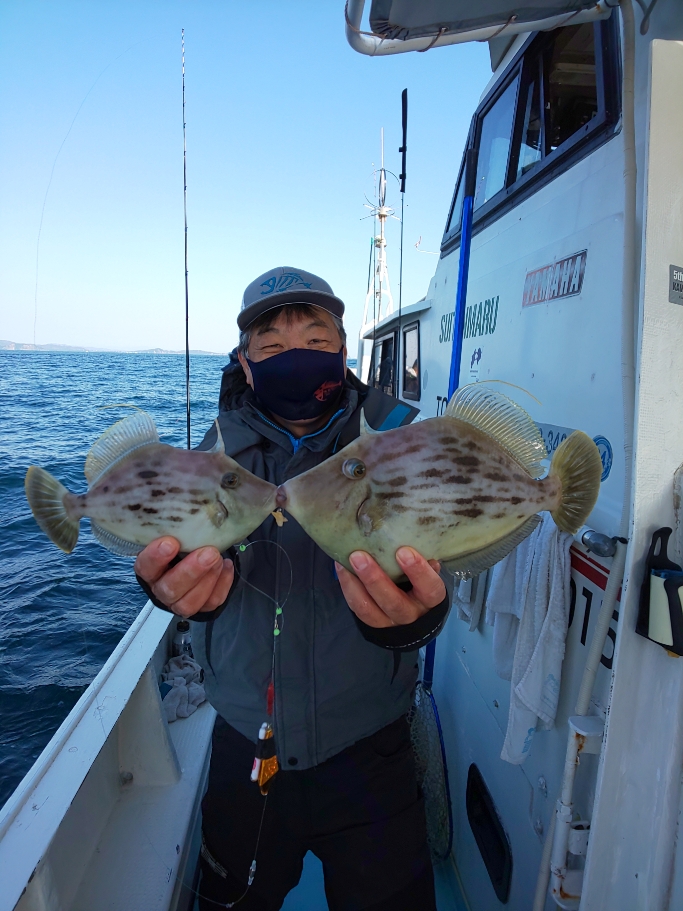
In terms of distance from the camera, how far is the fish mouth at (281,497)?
1.46 meters

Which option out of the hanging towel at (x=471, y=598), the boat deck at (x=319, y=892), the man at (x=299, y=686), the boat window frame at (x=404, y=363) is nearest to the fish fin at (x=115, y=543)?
the man at (x=299, y=686)

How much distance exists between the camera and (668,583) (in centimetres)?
141

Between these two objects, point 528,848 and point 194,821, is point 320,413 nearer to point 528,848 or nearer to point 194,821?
point 528,848

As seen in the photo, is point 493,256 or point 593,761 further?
point 493,256

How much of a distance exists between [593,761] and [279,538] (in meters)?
1.41

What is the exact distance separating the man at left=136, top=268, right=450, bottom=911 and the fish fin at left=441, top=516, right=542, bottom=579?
584mm

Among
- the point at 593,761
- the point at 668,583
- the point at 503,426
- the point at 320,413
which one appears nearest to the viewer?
the point at 668,583

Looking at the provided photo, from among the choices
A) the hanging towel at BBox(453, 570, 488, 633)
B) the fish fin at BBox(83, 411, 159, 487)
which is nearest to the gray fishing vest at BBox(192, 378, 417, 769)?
the fish fin at BBox(83, 411, 159, 487)

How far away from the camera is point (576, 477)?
5.08 ft

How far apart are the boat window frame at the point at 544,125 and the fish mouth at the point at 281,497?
203 centimetres

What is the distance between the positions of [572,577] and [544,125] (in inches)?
105

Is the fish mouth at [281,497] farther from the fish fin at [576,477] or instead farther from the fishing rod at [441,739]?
the fishing rod at [441,739]

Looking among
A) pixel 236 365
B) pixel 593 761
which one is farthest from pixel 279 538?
pixel 593 761

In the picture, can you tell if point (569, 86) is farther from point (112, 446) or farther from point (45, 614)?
point (45, 614)
